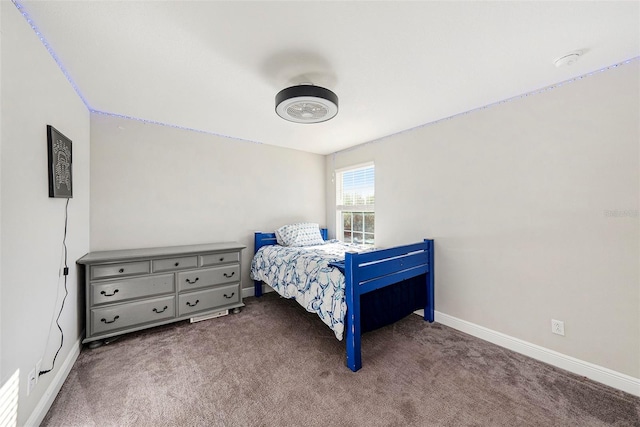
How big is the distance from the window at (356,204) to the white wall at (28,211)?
124 inches

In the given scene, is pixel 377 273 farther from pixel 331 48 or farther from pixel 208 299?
pixel 208 299

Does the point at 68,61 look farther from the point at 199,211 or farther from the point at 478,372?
the point at 478,372

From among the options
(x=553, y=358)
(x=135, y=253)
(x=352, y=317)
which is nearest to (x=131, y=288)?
(x=135, y=253)

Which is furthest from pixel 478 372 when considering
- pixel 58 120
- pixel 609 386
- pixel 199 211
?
pixel 58 120

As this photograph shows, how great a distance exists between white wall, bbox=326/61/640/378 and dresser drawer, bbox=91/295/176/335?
2.87 m

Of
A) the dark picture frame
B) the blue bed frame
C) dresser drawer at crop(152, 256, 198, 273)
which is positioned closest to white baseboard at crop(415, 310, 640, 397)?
the blue bed frame

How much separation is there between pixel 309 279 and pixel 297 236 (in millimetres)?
1241

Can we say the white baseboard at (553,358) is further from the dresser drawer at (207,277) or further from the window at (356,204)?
the dresser drawer at (207,277)

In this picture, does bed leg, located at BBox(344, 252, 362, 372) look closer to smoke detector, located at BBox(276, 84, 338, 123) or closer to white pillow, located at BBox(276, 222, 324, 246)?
smoke detector, located at BBox(276, 84, 338, 123)

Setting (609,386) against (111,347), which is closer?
(609,386)

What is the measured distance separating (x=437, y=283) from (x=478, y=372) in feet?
3.21

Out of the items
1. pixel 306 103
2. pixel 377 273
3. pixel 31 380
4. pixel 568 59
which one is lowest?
pixel 31 380

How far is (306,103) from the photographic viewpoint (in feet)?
6.21

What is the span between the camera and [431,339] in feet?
7.69
